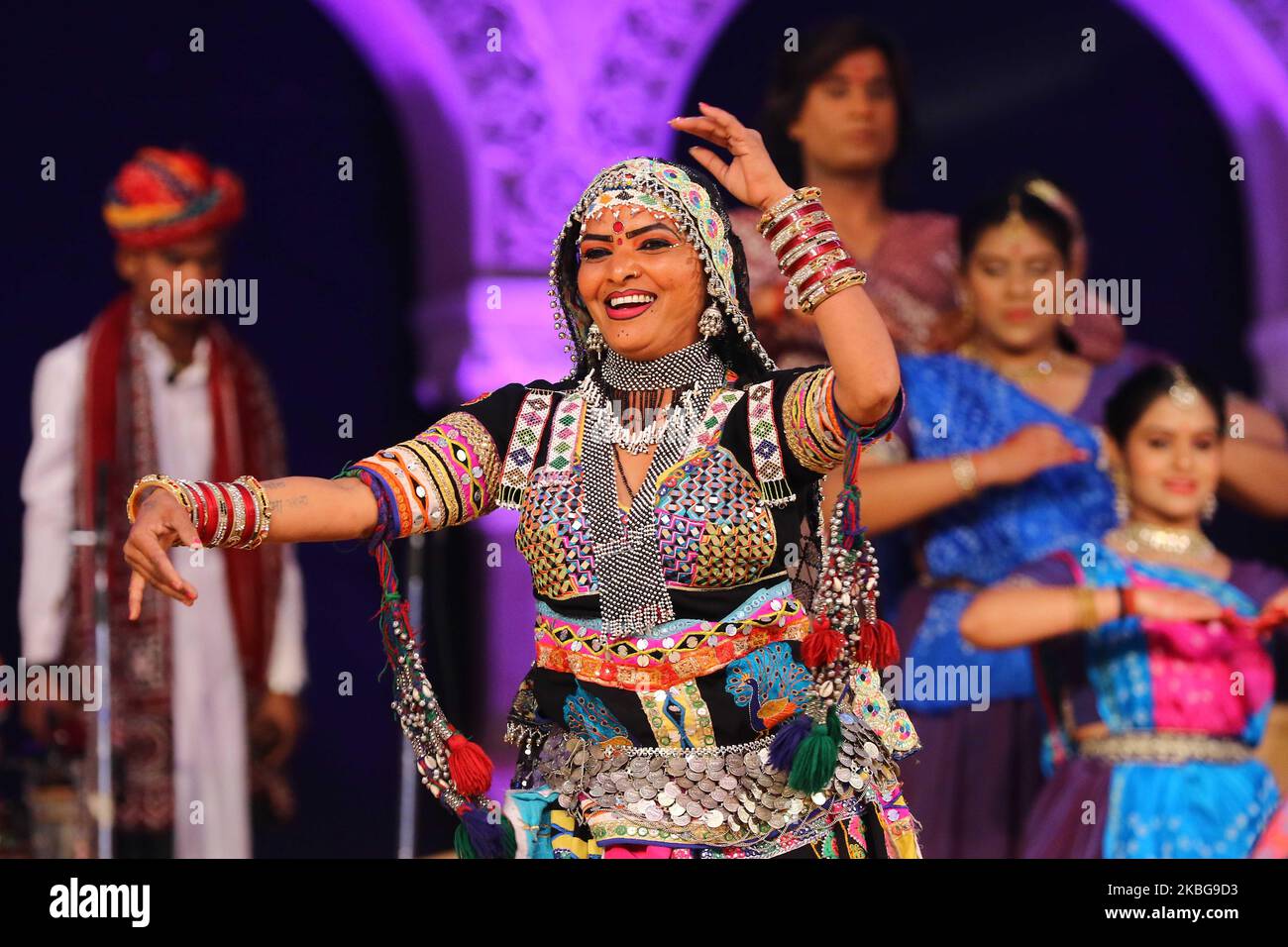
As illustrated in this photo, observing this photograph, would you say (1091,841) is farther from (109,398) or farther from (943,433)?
(109,398)

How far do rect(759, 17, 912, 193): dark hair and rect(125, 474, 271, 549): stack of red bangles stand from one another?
3.16m

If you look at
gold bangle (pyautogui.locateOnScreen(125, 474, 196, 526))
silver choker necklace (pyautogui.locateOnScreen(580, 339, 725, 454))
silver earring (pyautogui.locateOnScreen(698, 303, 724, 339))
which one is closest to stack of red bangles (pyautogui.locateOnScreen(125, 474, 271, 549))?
gold bangle (pyautogui.locateOnScreen(125, 474, 196, 526))

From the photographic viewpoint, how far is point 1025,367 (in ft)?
18.6

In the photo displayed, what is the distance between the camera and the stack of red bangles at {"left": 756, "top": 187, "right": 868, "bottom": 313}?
2846 millimetres

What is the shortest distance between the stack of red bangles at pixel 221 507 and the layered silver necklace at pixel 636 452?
0.49 m

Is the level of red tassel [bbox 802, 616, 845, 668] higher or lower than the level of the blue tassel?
higher

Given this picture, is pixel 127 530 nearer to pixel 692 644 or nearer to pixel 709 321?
pixel 709 321

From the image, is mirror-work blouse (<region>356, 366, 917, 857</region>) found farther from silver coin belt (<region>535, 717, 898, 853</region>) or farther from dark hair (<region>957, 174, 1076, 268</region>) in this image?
dark hair (<region>957, 174, 1076, 268</region>)

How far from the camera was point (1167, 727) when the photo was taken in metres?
5.19

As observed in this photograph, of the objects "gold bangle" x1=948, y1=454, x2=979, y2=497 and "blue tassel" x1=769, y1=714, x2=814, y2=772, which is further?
"gold bangle" x1=948, y1=454, x2=979, y2=497

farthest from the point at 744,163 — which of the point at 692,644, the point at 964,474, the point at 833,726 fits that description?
the point at 964,474

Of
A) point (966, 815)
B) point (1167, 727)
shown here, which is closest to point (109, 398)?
point (966, 815)

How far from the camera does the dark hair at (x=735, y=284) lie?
10.3ft

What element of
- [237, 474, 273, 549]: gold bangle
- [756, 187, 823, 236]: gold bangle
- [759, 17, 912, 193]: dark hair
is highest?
[759, 17, 912, 193]: dark hair
